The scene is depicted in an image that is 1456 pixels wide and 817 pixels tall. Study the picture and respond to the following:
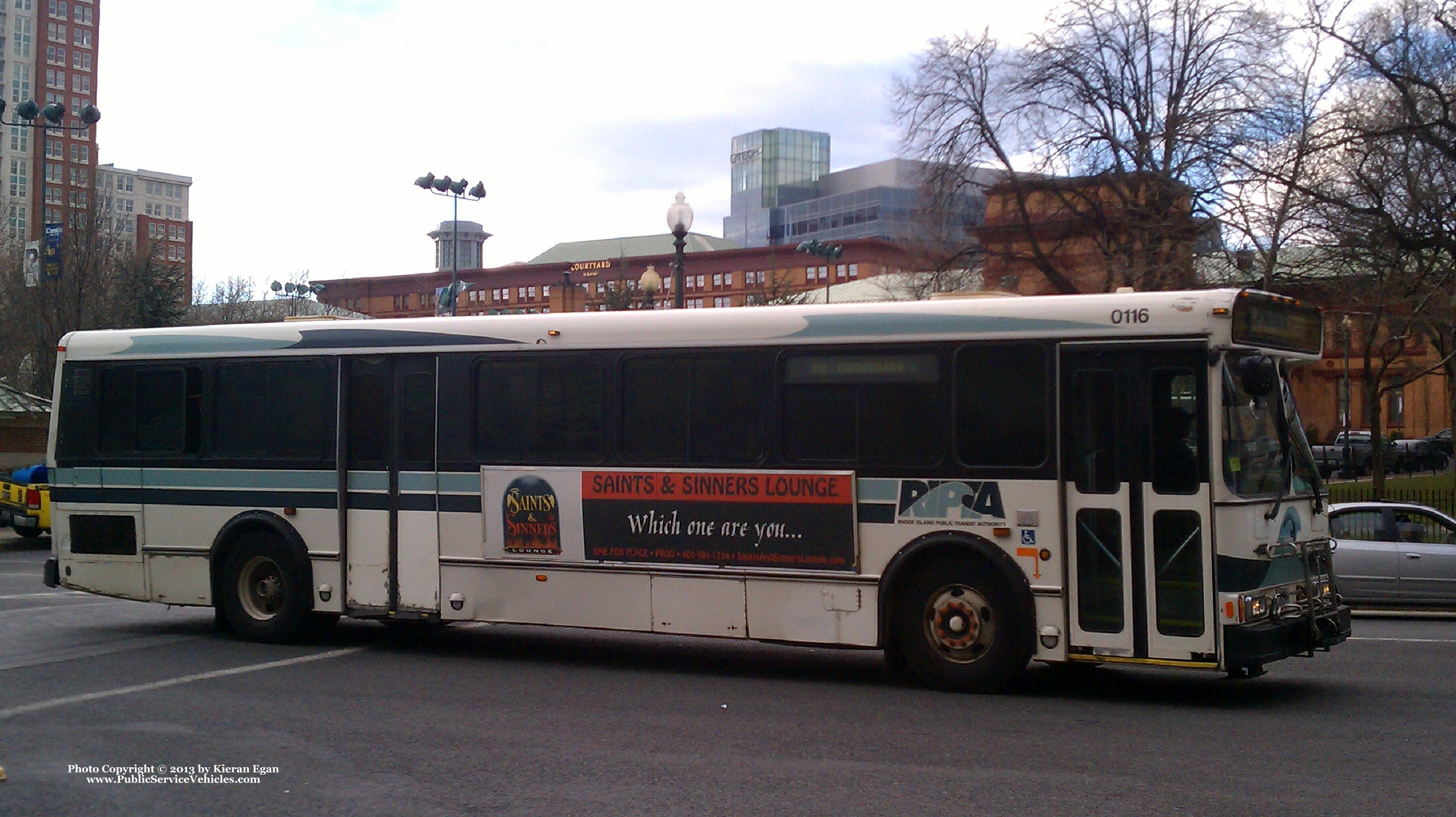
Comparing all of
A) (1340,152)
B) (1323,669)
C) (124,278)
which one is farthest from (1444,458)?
(124,278)

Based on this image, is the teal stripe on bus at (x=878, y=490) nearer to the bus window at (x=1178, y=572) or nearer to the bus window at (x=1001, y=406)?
the bus window at (x=1001, y=406)

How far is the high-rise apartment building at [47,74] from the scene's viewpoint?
130 m

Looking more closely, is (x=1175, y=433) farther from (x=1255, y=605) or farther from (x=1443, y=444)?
(x=1443, y=444)

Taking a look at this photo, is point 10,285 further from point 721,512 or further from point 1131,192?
point 721,512

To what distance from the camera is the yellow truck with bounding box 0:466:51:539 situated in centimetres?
2275

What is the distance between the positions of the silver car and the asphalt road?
4132 millimetres

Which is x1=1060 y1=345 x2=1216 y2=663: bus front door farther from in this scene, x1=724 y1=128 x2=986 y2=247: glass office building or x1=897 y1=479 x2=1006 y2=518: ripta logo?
x1=724 y1=128 x2=986 y2=247: glass office building

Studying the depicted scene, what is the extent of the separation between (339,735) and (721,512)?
3481mm

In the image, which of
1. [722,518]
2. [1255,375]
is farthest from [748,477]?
[1255,375]

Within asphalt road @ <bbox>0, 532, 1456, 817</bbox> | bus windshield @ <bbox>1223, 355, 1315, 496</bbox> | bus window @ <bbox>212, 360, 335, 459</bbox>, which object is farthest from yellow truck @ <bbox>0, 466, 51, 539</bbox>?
bus windshield @ <bbox>1223, 355, 1315, 496</bbox>

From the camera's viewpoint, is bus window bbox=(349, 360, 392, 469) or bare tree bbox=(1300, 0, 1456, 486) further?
bare tree bbox=(1300, 0, 1456, 486)

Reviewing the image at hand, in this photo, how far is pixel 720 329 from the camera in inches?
404

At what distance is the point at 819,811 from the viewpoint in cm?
618

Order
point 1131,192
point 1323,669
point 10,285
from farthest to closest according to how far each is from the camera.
Result: point 10,285, point 1131,192, point 1323,669
